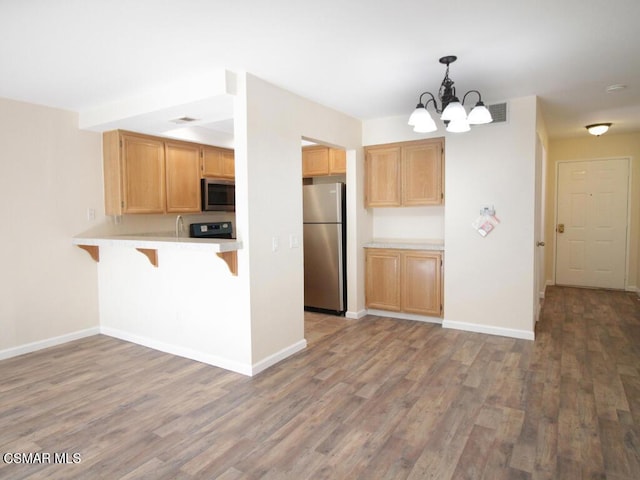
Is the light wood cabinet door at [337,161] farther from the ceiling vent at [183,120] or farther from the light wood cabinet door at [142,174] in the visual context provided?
the light wood cabinet door at [142,174]

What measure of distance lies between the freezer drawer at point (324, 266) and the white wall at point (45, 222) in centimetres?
241

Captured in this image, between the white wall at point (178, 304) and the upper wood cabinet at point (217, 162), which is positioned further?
the upper wood cabinet at point (217, 162)

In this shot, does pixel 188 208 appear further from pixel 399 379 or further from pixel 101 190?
pixel 399 379

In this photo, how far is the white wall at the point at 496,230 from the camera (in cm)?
392

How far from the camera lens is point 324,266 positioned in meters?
5.00

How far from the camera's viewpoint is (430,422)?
2461 mm

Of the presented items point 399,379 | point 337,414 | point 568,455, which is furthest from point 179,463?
point 568,455

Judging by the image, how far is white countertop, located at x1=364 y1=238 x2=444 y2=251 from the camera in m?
4.57

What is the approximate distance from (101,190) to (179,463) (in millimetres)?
3215

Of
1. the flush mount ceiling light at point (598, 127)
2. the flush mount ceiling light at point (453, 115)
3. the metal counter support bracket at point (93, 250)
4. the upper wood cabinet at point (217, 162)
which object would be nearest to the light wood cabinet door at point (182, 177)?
the upper wood cabinet at point (217, 162)

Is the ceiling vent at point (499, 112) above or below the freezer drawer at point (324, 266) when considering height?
above

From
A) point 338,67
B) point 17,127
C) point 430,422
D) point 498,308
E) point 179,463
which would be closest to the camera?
point 179,463

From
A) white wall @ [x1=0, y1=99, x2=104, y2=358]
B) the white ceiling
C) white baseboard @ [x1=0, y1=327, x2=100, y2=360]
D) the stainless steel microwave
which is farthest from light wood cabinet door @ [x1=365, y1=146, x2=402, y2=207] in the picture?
white baseboard @ [x1=0, y1=327, x2=100, y2=360]

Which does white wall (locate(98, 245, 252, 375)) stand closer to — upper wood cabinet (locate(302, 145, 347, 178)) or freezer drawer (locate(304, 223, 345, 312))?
freezer drawer (locate(304, 223, 345, 312))
